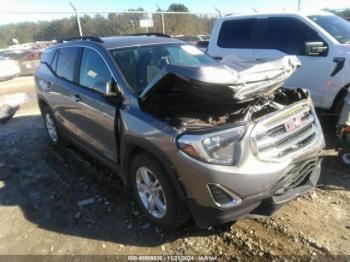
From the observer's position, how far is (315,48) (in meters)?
5.64

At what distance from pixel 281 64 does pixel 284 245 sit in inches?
68.1

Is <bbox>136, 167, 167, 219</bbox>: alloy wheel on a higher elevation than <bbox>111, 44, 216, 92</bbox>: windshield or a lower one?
lower

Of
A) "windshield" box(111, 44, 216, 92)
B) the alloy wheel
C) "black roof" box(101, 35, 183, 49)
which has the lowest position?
the alloy wheel

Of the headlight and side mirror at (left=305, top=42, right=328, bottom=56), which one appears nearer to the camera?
the headlight

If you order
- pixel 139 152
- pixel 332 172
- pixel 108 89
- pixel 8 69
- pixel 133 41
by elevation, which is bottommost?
pixel 8 69

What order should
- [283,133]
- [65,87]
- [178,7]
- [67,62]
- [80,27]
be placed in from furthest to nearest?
1. [178,7]
2. [80,27]
3. [67,62]
4. [65,87]
5. [283,133]

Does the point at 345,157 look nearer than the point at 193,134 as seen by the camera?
No

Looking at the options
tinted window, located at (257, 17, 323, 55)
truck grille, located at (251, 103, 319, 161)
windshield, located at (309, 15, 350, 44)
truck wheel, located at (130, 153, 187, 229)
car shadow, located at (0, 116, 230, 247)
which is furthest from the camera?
tinted window, located at (257, 17, 323, 55)

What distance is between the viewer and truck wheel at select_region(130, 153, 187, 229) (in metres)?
3.11

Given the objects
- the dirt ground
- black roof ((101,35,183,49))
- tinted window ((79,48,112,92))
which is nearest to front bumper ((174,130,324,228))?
the dirt ground

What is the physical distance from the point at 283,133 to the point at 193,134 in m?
0.83

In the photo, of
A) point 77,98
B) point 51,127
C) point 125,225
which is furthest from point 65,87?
point 125,225

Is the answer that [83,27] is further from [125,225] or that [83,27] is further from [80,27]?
[125,225]

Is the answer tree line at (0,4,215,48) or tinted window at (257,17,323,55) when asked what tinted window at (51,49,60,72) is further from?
tree line at (0,4,215,48)
